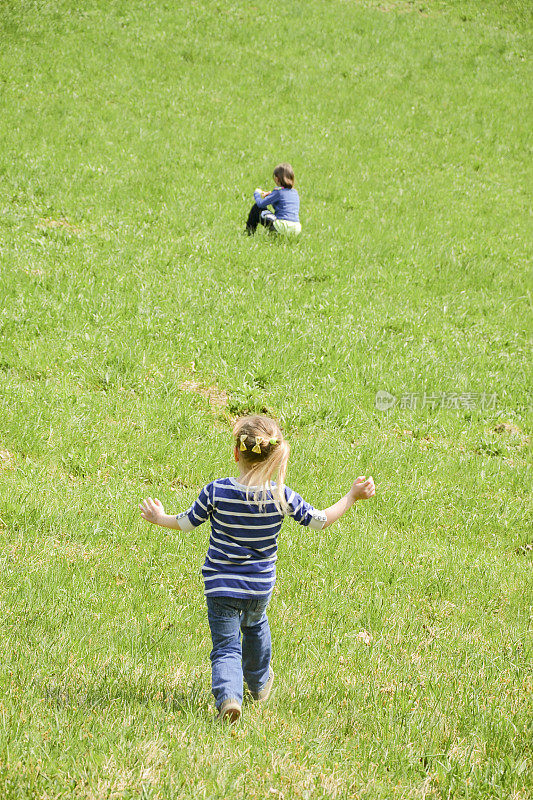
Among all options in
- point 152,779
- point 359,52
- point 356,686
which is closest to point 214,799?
point 152,779

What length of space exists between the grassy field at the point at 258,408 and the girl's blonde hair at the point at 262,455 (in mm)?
1066

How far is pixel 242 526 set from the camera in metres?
3.43

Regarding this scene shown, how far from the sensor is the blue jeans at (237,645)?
3.33 m

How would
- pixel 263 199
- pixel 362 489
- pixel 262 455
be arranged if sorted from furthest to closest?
pixel 263 199 → pixel 362 489 → pixel 262 455

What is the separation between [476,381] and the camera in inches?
353

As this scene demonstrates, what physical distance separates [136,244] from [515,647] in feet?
27.6

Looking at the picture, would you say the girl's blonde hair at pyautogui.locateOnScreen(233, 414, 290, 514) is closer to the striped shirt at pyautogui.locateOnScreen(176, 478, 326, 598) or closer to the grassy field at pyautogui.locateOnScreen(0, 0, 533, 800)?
the striped shirt at pyautogui.locateOnScreen(176, 478, 326, 598)

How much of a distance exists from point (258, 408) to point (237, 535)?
425 cm

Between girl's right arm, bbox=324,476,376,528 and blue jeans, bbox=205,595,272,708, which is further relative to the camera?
girl's right arm, bbox=324,476,376,528

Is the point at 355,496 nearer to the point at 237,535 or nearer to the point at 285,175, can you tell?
the point at 237,535

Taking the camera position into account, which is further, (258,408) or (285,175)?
(285,175)

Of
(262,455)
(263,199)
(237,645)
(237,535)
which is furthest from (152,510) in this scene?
(263,199)

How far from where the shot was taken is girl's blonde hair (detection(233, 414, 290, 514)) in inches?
131

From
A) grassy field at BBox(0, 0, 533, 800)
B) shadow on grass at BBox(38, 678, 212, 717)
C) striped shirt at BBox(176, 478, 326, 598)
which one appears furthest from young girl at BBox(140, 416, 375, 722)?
grassy field at BBox(0, 0, 533, 800)
